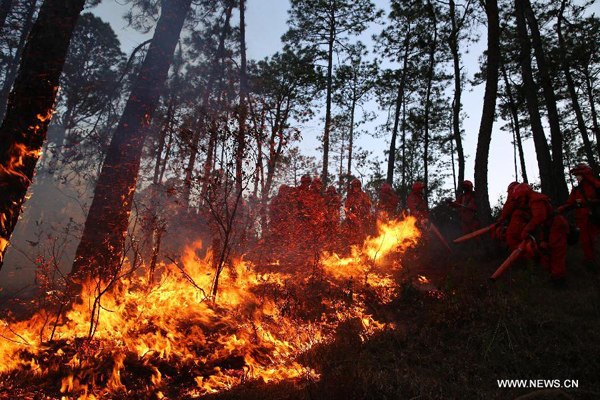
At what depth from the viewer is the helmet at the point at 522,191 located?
22.3ft

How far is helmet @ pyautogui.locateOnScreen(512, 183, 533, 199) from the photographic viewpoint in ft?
22.3

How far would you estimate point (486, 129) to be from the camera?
29.5 feet

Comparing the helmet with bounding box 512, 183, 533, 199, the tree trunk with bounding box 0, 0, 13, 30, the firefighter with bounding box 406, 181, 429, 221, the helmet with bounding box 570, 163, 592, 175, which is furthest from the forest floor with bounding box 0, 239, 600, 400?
the tree trunk with bounding box 0, 0, 13, 30

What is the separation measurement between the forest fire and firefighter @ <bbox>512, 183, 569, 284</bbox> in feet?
10.2

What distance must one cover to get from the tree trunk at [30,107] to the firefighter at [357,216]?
30.6ft

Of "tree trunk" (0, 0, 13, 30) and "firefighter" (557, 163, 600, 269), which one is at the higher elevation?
"tree trunk" (0, 0, 13, 30)

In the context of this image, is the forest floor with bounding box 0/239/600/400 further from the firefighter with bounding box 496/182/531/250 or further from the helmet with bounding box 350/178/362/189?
the helmet with bounding box 350/178/362/189

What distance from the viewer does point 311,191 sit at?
37.5 feet

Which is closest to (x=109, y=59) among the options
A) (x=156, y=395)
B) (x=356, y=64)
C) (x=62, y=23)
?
(x=356, y=64)

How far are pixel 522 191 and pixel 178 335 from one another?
696 cm

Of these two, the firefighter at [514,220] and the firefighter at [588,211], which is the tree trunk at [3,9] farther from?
the firefighter at [588,211]

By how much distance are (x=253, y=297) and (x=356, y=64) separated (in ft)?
55.7

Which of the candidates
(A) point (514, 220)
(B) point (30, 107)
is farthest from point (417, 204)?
(B) point (30, 107)

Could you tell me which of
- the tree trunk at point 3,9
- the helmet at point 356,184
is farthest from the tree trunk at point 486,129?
the tree trunk at point 3,9
